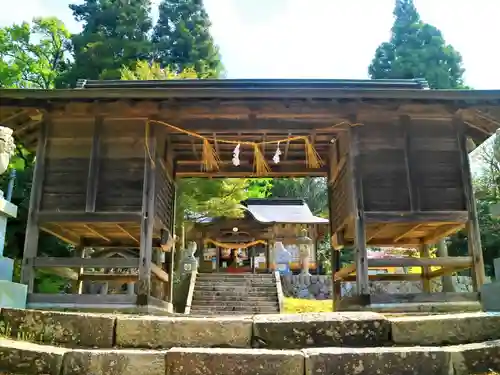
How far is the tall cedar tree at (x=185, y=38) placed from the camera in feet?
95.0

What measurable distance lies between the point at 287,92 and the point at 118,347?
208 inches

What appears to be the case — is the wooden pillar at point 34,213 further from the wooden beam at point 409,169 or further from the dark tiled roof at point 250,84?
the wooden beam at point 409,169

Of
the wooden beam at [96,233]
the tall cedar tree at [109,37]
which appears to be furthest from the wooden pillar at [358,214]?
the tall cedar tree at [109,37]

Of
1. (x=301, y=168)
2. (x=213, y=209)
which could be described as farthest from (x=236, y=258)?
(x=301, y=168)

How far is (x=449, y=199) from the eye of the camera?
8.65 meters

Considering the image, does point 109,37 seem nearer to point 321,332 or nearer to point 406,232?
point 406,232

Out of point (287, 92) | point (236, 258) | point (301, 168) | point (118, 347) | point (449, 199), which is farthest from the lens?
point (236, 258)

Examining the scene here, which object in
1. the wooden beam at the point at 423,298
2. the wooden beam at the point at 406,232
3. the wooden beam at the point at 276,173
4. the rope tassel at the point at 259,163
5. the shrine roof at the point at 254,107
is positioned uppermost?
the shrine roof at the point at 254,107

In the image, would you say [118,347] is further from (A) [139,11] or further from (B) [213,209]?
(A) [139,11]

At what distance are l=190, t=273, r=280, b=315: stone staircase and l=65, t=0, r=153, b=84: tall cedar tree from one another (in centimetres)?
1259

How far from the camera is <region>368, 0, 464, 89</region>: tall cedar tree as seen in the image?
24.9 m

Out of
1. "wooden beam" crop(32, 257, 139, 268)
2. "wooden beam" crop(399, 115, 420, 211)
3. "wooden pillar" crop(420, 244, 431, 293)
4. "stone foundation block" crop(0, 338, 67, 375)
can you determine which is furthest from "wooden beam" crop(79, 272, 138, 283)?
"stone foundation block" crop(0, 338, 67, 375)

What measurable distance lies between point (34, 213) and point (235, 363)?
6076 millimetres

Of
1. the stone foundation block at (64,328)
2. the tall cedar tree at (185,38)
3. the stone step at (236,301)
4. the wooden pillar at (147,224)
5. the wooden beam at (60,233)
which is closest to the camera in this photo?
the stone foundation block at (64,328)
